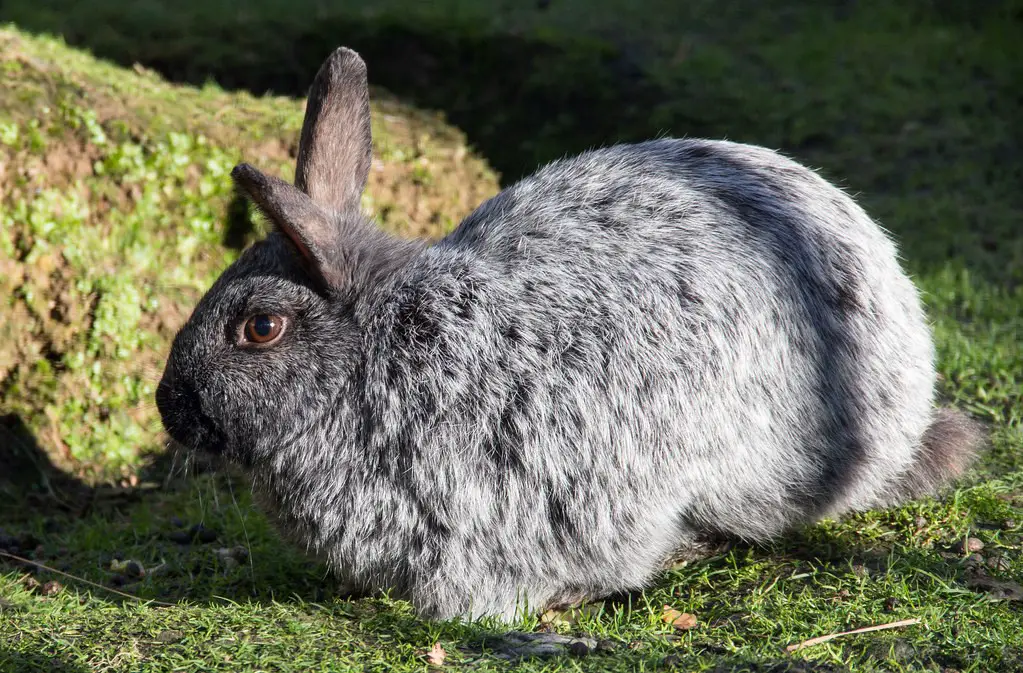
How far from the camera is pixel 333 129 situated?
14.7 ft

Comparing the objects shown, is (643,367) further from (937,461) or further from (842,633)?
(937,461)

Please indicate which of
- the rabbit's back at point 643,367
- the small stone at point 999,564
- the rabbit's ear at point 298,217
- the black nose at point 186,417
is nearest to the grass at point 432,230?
the small stone at point 999,564

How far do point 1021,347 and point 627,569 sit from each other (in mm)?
3234

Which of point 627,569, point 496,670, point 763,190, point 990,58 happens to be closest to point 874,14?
point 990,58

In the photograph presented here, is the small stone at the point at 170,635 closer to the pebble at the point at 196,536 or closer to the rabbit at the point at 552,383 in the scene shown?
the rabbit at the point at 552,383

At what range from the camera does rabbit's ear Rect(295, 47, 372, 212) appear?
4477 millimetres

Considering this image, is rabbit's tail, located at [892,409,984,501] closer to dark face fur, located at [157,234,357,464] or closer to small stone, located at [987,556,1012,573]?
small stone, located at [987,556,1012,573]

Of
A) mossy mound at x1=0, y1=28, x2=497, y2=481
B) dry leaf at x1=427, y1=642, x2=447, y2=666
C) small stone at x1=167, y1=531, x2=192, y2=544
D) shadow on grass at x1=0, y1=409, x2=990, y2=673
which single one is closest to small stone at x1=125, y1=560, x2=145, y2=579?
shadow on grass at x1=0, y1=409, x2=990, y2=673

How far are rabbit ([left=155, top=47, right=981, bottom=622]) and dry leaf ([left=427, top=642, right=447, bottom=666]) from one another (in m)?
0.29

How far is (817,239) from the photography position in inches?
168

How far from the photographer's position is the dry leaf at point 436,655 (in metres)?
3.73

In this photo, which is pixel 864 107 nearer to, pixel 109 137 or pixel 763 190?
pixel 763 190

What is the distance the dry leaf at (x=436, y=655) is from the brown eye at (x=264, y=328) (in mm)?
1316

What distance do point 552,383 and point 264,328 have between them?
3.71 ft
